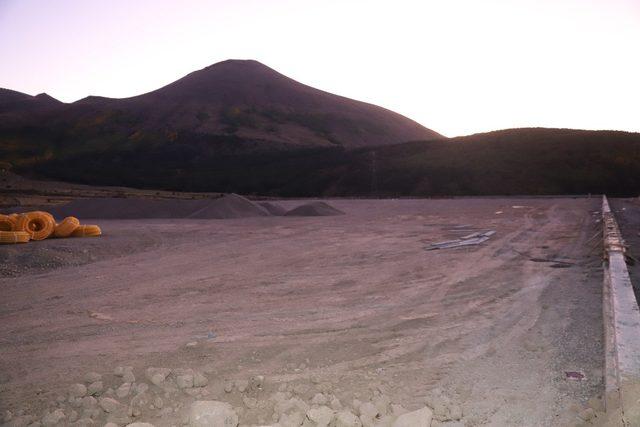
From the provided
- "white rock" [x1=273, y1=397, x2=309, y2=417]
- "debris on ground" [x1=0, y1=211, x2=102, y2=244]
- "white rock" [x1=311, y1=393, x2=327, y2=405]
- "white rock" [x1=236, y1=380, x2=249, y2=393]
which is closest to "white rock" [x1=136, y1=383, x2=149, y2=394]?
"white rock" [x1=236, y1=380, x2=249, y2=393]

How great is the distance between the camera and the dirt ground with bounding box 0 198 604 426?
288cm

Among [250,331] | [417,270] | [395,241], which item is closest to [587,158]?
[395,241]

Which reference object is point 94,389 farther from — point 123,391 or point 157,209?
point 157,209

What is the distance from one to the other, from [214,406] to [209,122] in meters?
77.8

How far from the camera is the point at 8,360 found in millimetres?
3330

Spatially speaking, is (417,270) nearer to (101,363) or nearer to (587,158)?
(101,363)

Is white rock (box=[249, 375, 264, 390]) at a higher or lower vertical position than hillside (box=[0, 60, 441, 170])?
lower

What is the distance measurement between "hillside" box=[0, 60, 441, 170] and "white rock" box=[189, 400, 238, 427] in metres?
66.9

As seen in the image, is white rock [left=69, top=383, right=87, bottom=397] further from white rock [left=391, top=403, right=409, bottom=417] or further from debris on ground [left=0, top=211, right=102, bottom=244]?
debris on ground [left=0, top=211, right=102, bottom=244]

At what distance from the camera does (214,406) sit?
2502 millimetres

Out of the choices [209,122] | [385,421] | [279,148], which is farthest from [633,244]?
[209,122]

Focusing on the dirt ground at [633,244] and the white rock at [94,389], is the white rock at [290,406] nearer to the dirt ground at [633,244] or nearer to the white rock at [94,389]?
the white rock at [94,389]

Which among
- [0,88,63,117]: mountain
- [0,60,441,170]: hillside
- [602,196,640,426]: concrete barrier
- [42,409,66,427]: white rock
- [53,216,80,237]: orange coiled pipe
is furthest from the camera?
[0,88,63,117]: mountain

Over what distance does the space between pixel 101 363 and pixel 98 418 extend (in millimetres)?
805
